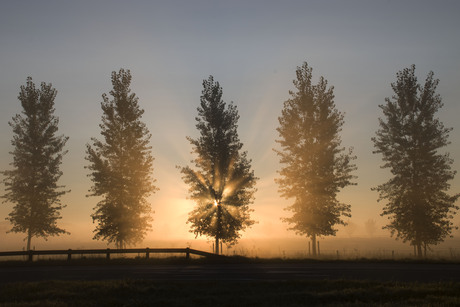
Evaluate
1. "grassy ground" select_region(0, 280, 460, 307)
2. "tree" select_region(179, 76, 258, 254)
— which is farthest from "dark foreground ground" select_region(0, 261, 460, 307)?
"tree" select_region(179, 76, 258, 254)

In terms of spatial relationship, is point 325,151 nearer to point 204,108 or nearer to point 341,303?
point 204,108

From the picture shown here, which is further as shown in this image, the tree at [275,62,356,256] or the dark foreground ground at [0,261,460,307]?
the tree at [275,62,356,256]

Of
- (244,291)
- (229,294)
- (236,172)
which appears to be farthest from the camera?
(236,172)

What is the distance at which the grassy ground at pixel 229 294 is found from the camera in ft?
41.0

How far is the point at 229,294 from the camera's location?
13836 millimetres

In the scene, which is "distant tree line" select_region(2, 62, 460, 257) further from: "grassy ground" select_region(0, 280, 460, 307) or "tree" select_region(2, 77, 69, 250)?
"grassy ground" select_region(0, 280, 460, 307)

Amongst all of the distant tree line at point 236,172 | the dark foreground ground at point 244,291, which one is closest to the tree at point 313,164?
the distant tree line at point 236,172

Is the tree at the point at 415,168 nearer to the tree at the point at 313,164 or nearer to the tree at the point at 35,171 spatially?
the tree at the point at 313,164

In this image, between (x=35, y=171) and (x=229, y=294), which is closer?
(x=229, y=294)

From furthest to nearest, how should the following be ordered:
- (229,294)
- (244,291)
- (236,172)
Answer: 1. (236,172)
2. (244,291)
3. (229,294)

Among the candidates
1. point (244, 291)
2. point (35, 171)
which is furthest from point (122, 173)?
point (244, 291)

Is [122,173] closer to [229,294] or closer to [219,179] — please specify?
[219,179]

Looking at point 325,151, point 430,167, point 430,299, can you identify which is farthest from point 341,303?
point 430,167

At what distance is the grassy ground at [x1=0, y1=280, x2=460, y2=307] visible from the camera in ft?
41.0
